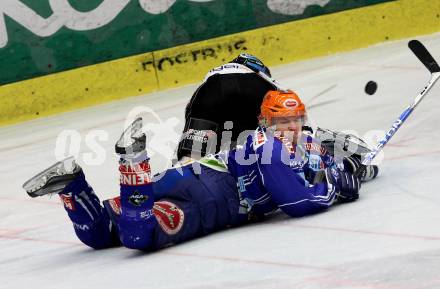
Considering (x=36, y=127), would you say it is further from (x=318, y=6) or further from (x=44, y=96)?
(x=318, y=6)

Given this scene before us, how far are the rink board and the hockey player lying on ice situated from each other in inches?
205

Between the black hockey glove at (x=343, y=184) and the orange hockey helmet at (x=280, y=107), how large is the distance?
0.33 m

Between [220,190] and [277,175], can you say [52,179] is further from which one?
[277,175]

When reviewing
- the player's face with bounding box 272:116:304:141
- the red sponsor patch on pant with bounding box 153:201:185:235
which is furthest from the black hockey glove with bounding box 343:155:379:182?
the red sponsor patch on pant with bounding box 153:201:185:235

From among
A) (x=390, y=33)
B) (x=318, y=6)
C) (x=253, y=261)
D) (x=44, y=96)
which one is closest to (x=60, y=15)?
(x=44, y=96)

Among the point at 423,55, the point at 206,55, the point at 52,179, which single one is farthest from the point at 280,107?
the point at 206,55

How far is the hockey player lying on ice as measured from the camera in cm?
465

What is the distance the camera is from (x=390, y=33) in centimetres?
1042

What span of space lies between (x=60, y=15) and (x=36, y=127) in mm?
1201

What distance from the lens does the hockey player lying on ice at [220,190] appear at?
4648 millimetres

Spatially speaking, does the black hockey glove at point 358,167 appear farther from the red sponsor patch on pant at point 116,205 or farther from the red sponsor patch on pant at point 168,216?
the red sponsor patch on pant at point 116,205

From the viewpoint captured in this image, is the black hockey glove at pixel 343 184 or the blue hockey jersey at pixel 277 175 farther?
the black hockey glove at pixel 343 184

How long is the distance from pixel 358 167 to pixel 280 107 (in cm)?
78

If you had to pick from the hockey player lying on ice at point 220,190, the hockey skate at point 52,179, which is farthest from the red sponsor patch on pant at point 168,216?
the hockey skate at point 52,179
